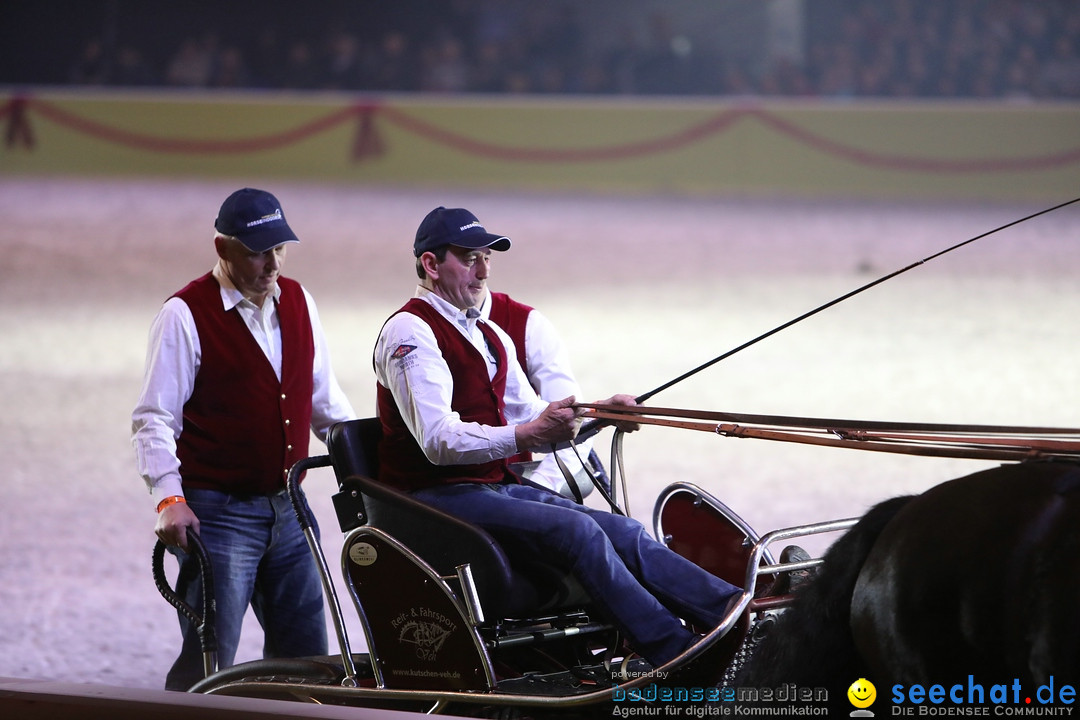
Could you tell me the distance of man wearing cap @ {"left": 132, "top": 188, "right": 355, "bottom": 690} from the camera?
3.31 m

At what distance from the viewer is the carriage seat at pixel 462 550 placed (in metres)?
2.76

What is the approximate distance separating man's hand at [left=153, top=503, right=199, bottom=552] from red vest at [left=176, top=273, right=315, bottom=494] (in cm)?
23

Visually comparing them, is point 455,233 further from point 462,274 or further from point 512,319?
point 512,319

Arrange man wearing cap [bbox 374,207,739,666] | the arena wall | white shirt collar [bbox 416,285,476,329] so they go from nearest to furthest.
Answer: man wearing cap [bbox 374,207,739,666] → white shirt collar [bbox 416,285,476,329] → the arena wall

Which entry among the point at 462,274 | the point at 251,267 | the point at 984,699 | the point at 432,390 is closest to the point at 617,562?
the point at 432,390

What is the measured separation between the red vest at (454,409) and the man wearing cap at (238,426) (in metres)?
0.43

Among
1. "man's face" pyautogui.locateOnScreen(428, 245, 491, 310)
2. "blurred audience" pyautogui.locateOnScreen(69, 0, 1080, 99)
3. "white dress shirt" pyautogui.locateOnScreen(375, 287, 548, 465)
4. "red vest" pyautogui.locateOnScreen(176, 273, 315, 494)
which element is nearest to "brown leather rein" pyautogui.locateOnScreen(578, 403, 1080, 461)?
"white dress shirt" pyautogui.locateOnScreen(375, 287, 548, 465)

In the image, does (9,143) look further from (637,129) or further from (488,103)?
(637,129)

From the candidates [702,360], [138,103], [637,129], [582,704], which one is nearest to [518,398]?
[582,704]

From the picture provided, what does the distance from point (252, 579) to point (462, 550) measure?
34.7 inches

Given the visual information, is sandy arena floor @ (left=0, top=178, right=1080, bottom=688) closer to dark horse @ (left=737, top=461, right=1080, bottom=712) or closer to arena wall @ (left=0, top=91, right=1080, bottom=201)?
arena wall @ (left=0, top=91, right=1080, bottom=201)

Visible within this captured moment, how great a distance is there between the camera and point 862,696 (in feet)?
7.00

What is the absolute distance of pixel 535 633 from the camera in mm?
2850

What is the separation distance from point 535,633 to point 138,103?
52.3 feet
